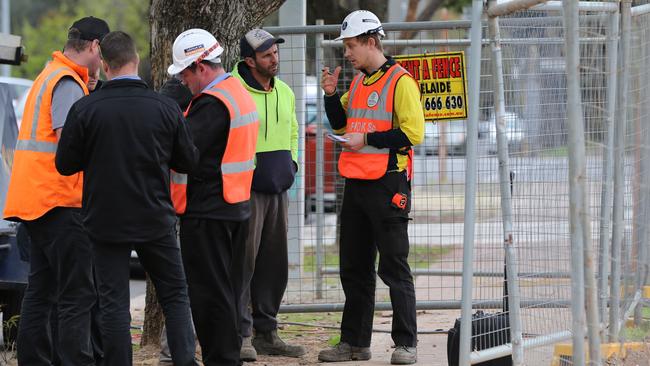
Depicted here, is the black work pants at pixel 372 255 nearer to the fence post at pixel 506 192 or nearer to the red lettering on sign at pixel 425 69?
the fence post at pixel 506 192

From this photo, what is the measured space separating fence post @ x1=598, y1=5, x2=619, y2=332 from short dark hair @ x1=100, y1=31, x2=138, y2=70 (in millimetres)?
2594

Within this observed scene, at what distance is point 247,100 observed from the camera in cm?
611

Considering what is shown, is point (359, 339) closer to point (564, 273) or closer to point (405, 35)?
point (564, 273)

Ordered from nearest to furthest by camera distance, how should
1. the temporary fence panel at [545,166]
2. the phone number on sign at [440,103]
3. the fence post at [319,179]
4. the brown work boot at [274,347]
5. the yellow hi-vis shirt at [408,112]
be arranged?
1. the temporary fence panel at [545,166]
2. the yellow hi-vis shirt at [408,112]
3. the brown work boot at [274,347]
4. the phone number on sign at [440,103]
5. the fence post at [319,179]

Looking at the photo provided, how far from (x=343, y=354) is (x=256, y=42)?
2.08 m

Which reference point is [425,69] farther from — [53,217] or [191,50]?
[53,217]

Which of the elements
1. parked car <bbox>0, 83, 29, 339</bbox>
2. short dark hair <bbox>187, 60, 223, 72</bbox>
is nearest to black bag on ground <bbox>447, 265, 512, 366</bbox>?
short dark hair <bbox>187, 60, 223, 72</bbox>

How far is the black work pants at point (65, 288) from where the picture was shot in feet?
19.7

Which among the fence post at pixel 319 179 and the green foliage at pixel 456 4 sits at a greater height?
the green foliage at pixel 456 4

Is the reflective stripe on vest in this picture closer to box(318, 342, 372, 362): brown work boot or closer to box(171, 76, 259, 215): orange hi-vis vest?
box(171, 76, 259, 215): orange hi-vis vest

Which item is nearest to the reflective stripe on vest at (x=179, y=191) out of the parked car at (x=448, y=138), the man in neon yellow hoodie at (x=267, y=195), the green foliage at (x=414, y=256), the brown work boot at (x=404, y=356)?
the man in neon yellow hoodie at (x=267, y=195)

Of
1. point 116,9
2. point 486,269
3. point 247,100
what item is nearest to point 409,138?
point 247,100

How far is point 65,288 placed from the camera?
19.8 feet

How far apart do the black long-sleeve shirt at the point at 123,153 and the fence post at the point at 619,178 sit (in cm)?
248
